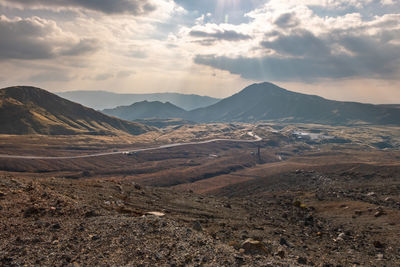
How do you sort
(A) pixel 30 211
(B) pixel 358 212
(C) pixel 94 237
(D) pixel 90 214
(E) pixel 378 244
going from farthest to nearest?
Answer: (B) pixel 358 212 < (E) pixel 378 244 < (D) pixel 90 214 < (A) pixel 30 211 < (C) pixel 94 237

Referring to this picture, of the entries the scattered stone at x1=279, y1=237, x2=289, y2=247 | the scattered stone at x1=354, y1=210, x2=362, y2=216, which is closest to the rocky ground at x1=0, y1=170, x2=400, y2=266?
the scattered stone at x1=279, y1=237, x2=289, y2=247

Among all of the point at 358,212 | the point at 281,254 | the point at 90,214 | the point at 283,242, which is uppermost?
the point at 90,214

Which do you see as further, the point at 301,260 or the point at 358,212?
the point at 358,212

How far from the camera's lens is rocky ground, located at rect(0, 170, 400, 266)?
17.8m

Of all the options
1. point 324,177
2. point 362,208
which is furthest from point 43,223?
point 324,177

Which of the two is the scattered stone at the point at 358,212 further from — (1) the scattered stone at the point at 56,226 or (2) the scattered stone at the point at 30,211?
(2) the scattered stone at the point at 30,211

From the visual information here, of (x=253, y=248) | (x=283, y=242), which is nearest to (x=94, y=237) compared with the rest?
(x=253, y=248)

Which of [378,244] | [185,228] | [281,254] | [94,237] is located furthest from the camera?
[378,244]

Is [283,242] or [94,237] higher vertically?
[94,237]

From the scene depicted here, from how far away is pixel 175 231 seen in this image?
21969 mm

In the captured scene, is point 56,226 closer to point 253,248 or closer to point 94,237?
point 94,237

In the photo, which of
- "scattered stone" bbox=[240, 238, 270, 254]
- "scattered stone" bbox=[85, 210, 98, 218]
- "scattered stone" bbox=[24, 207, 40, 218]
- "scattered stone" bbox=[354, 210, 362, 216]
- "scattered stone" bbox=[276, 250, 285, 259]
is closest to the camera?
"scattered stone" bbox=[240, 238, 270, 254]

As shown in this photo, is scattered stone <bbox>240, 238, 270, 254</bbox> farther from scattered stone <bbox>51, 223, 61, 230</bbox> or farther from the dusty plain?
scattered stone <bbox>51, 223, 61, 230</bbox>

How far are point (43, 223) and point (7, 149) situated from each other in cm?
17493
